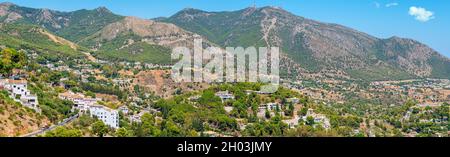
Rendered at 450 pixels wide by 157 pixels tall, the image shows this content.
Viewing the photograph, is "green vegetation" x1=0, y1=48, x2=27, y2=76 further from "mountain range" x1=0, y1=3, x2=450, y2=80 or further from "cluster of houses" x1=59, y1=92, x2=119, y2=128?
"mountain range" x1=0, y1=3, x2=450, y2=80

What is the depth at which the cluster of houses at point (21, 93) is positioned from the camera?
107ft

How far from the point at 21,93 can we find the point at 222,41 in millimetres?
146436

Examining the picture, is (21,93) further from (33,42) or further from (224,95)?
(33,42)

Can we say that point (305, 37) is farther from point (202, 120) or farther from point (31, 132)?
point (31, 132)

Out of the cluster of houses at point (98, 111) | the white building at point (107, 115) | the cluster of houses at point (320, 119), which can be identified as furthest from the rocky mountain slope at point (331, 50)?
the white building at point (107, 115)

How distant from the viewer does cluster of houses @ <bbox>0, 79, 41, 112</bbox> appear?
107 feet

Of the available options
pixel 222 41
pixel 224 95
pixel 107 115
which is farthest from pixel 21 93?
pixel 222 41

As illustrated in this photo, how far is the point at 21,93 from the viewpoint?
35.1 metres

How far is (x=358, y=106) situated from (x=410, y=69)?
95.9m

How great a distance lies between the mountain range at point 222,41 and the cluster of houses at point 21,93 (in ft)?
175

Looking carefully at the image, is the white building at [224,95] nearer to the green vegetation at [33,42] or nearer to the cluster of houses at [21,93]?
the cluster of houses at [21,93]

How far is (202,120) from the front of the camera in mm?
41719

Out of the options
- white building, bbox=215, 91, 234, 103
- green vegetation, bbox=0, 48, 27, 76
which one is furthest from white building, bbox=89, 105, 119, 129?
white building, bbox=215, 91, 234, 103
